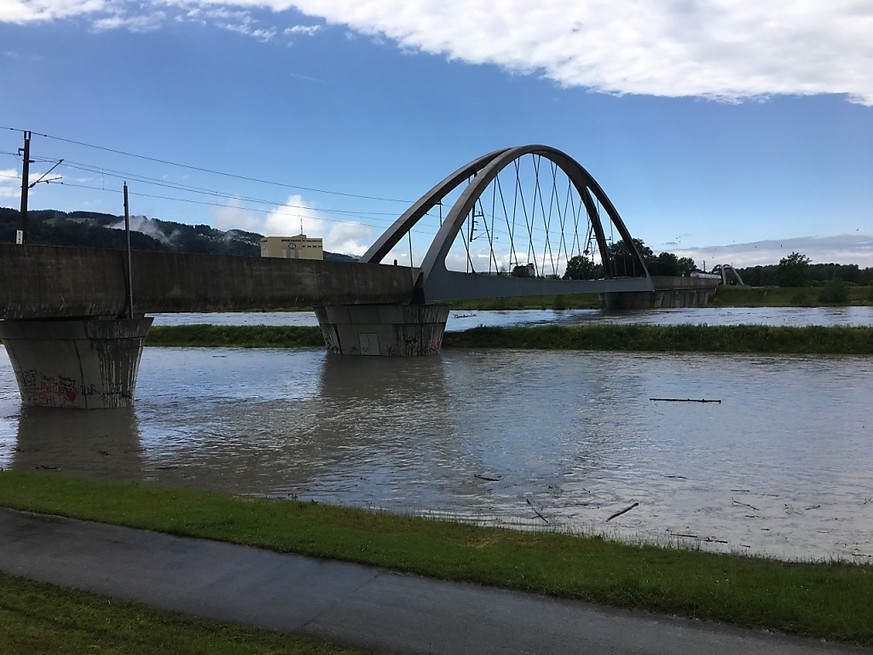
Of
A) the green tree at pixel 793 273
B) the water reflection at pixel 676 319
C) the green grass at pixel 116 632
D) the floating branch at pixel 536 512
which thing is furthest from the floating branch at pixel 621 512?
the green tree at pixel 793 273

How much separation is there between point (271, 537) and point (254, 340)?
5052 centimetres

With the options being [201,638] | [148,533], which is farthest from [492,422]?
[201,638]

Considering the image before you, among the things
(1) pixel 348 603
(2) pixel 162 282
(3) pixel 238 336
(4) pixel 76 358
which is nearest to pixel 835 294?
(3) pixel 238 336

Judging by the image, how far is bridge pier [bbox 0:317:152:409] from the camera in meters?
23.2

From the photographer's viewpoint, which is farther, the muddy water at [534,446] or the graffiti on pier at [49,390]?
the graffiti on pier at [49,390]

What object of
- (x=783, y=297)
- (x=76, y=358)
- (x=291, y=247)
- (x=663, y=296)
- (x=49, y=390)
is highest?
(x=291, y=247)

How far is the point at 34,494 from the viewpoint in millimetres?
10453

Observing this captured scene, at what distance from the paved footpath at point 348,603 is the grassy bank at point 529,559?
20cm

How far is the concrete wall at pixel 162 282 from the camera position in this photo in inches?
813

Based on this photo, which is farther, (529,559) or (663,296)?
(663,296)

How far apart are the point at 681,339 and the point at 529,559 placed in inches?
1628

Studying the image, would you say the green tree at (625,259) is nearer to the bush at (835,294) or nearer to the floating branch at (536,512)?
the bush at (835,294)

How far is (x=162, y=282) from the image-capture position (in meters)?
25.9

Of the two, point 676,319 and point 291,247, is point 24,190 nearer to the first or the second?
point 291,247
